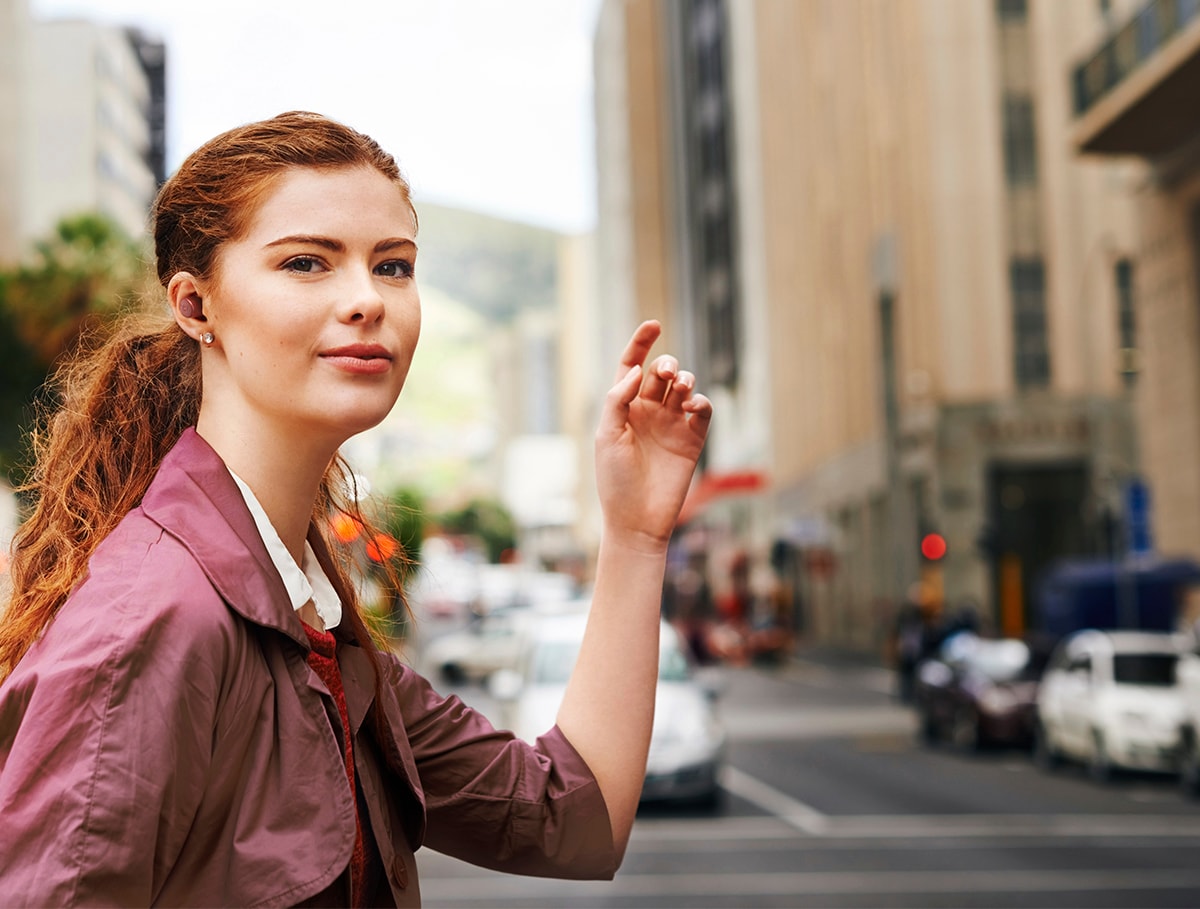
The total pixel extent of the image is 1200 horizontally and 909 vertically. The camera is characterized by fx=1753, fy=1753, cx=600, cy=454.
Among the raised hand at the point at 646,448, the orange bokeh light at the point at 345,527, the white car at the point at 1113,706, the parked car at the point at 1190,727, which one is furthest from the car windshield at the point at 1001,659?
the raised hand at the point at 646,448

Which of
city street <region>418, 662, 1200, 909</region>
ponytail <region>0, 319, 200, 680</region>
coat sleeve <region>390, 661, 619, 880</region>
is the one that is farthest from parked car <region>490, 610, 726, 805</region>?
ponytail <region>0, 319, 200, 680</region>

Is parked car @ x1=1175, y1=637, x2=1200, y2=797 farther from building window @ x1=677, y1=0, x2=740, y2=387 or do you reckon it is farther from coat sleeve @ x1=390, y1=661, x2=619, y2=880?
building window @ x1=677, y1=0, x2=740, y2=387

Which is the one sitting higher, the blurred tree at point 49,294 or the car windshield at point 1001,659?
the blurred tree at point 49,294

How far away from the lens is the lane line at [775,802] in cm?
1497

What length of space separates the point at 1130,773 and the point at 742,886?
28.6 feet

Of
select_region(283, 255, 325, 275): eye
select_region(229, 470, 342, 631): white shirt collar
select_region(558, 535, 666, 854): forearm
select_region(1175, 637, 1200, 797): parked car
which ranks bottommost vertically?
select_region(1175, 637, 1200, 797): parked car

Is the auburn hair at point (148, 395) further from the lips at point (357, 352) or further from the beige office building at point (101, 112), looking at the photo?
the beige office building at point (101, 112)

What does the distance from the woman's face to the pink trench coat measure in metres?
0.10

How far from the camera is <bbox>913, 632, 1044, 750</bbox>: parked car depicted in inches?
843

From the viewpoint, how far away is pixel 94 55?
812 centimetres

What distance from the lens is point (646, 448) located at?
88.3 inches

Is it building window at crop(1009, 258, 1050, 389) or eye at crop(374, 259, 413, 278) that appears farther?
building window at crop(1009, 258, 1050, 389)

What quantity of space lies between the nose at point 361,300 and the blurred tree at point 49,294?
24845 mm

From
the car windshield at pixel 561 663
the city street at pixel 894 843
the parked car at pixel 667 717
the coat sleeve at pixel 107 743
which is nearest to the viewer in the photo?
the coat sleeve at pixel 107 743
